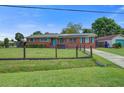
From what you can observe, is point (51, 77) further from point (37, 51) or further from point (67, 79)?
point (37, 51)

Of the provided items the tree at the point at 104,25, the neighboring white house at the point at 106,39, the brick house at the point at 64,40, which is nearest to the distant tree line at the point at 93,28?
A: the tree at the point at 104,25

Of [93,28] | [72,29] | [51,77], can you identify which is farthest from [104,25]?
[51,77]

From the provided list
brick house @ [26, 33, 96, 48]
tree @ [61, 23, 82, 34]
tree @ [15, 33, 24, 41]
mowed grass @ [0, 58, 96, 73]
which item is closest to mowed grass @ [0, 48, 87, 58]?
brick house @ [26, 33, 96, 48]

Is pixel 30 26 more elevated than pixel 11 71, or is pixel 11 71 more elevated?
pixel 30 26

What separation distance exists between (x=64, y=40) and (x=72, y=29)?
34.4 inches

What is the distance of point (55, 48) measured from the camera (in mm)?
9000

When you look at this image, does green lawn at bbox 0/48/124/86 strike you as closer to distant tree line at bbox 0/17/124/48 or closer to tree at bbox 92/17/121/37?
distant tree line at bbox 0/17/124/48

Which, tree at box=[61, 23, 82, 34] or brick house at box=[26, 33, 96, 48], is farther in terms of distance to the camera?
brick house at box=[26, 33, 96, 48]

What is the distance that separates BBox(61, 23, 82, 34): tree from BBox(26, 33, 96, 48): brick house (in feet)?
0.38

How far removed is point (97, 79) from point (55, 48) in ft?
11.8

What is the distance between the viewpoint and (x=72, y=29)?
742 cm

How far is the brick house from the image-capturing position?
7695mm
